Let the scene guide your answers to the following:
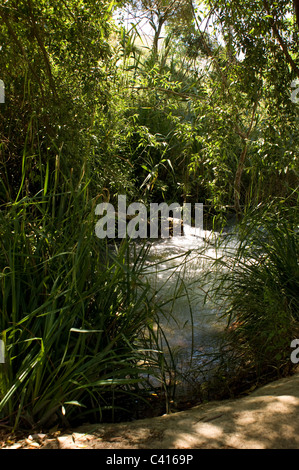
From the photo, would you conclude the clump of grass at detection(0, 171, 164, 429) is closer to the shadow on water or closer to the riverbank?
the riverbank

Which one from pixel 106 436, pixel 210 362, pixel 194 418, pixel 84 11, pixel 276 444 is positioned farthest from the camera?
pixel 84 11

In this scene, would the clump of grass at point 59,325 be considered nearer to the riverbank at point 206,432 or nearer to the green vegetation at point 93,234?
the green vegetation at point 93,234

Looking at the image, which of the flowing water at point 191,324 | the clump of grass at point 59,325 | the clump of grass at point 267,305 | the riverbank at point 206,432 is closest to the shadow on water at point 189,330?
the flowing water at point 191,324

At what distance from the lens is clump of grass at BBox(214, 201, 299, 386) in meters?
2.56

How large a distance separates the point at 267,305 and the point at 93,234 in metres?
1.04

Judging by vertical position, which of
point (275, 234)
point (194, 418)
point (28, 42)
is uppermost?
point (28, 42)

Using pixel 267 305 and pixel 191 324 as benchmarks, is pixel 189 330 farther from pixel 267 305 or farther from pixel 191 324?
pixel 267 305

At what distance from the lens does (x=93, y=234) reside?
8.23ft

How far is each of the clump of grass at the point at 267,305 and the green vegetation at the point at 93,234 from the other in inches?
0.4

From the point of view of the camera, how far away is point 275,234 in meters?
3.08

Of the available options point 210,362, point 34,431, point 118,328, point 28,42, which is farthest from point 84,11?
point 34,431

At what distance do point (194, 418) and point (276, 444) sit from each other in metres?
0.42

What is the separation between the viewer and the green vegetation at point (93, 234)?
2143 millimetres
